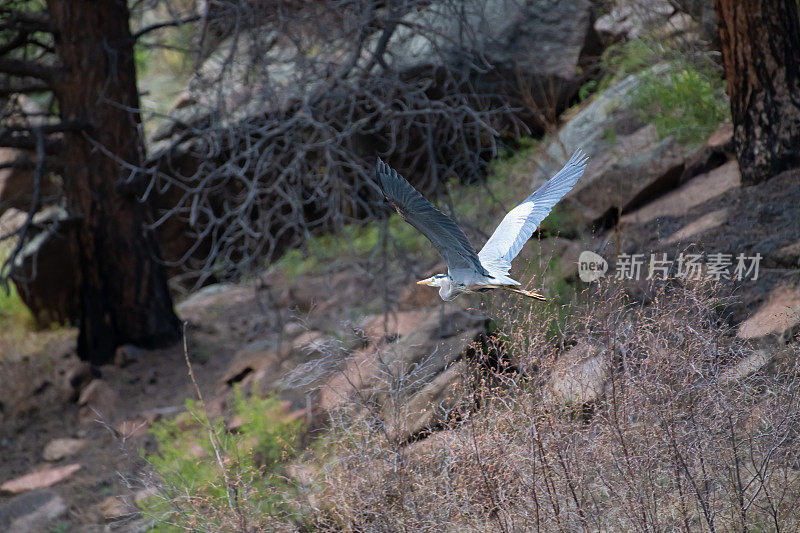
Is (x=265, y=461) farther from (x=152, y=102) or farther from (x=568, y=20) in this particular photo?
(x=152, y=102)

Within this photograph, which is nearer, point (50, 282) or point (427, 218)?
point (427, 218)

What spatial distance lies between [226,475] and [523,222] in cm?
179

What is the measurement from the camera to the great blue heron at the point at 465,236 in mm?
2879

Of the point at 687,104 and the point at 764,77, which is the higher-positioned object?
the point at 764,77

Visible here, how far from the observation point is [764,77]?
5.26 meters

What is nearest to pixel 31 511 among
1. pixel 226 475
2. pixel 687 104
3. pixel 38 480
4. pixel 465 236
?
pixel 38 480

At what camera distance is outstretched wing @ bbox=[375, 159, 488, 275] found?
2.87 m

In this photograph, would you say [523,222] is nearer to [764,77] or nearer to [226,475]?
[226,475]

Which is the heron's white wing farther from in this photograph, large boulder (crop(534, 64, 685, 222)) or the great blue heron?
large boulder (crop(534, 64, 685, 222))

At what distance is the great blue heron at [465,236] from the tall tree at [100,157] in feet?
14.0

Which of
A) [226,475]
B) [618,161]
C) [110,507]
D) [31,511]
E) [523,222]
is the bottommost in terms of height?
[110,507]

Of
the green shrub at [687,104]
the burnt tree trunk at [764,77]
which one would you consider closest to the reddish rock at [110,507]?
the burnt tree trunk at [764,77]

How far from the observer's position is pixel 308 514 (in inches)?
149

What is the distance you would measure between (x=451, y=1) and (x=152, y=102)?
7.73 meters
